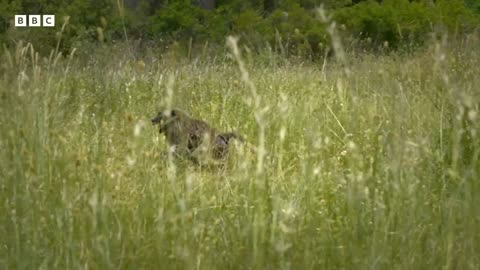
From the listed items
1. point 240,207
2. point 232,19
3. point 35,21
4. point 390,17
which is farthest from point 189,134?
point 390,17

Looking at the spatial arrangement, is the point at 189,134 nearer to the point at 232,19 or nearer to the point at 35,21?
the point at 35,21

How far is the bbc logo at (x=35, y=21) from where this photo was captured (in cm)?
1246

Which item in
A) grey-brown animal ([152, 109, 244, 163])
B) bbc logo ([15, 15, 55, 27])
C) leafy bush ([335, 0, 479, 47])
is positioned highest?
leafy bush ([335, 0, 479, 47])

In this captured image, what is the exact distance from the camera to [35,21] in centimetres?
1322

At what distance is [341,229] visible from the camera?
6.87 feet

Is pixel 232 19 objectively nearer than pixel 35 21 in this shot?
No

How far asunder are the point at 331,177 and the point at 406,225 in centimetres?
78

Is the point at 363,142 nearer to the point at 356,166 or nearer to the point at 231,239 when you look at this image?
the point at 356,166

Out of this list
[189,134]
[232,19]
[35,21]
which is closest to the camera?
[189,134]

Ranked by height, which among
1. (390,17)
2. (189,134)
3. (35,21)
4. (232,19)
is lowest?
(189,134)

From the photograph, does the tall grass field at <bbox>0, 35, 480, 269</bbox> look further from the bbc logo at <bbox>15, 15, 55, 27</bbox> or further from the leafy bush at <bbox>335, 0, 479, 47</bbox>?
the leafy bush at <bbox>335, 0, 479, 47</bbox>

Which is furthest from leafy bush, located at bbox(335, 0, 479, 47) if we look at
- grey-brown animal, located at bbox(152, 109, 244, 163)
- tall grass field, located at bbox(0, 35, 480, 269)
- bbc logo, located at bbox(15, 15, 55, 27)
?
tall grass field, located at bbox(0, 35, 480, 269)

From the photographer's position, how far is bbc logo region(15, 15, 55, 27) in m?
12.5

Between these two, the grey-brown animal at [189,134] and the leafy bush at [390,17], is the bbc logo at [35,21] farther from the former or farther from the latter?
the grey-brown animal at [189,134]
